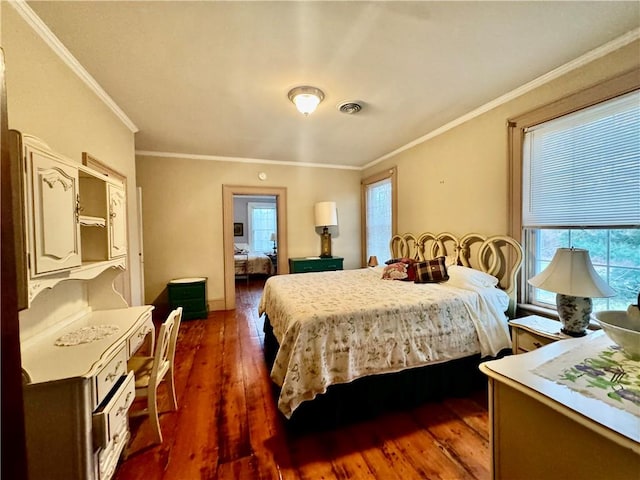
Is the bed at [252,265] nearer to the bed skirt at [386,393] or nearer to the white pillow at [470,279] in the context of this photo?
the bed skirt at [386,393]

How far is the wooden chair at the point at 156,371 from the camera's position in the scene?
162 cm

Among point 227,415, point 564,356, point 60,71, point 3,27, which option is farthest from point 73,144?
point 564,356

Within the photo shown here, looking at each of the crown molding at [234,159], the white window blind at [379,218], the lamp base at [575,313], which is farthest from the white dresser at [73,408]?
the white window blind at [379,218]

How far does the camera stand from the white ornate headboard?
2.41m

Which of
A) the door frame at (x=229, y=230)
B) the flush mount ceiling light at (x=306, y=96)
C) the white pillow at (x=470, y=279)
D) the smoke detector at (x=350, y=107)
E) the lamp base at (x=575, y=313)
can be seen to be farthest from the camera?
the door frame at (x=229, y=230)

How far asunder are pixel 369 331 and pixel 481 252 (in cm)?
168

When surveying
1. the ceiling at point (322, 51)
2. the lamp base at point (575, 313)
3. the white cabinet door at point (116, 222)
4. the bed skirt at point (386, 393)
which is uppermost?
the ceiling at point (322, 51)

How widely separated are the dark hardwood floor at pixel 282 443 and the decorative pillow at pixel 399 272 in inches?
47.7

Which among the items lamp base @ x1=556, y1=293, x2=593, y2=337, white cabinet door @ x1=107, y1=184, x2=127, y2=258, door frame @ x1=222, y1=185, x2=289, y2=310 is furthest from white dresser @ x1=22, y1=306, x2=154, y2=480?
door frame @ x1=222, y1=185, x2=289, y2=310

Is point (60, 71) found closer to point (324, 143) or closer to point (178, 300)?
point (324, 143)

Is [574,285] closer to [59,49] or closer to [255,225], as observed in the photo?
[59,49]

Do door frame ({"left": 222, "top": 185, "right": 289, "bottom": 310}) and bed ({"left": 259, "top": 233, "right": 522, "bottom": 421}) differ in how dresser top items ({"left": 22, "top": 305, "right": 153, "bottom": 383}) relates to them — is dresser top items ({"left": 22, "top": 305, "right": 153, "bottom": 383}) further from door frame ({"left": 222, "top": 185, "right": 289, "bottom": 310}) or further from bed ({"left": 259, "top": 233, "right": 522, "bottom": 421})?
door frame ({"left": 222, "top": 185, "right": 289, "bottom": 310})

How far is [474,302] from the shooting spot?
2178 mm

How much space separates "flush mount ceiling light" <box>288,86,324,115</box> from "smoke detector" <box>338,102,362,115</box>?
278 mm
